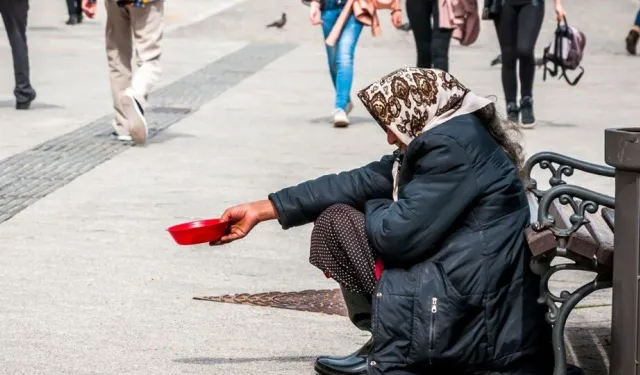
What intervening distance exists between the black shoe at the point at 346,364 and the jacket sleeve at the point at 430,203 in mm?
623

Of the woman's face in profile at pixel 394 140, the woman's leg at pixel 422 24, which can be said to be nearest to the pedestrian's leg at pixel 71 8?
the woman's leg at pixel 422 24

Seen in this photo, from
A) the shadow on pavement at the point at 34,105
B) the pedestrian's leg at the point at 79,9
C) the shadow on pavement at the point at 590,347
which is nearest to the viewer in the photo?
the shadow on pavement at the point at 590,347

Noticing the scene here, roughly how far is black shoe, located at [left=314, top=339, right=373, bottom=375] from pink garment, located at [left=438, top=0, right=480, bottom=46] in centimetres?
693

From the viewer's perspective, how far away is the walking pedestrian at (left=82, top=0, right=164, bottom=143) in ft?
33.2

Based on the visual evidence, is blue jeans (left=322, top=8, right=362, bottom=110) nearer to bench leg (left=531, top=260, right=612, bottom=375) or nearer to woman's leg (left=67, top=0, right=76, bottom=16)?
bench leg (left=531, top=260, right=612, bottom=375)

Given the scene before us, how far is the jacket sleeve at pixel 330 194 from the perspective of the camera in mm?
4535

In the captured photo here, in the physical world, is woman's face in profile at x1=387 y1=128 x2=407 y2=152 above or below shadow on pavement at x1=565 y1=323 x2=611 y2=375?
above

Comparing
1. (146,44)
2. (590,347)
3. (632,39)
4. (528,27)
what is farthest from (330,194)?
(632,39)

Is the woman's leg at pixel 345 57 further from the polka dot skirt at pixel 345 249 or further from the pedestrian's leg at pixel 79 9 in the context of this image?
the pedestrian's leg at pixel 79 9

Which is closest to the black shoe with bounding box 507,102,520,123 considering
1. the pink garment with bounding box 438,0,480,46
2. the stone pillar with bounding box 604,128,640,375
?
the pink garment with bounding box 438,0,480,46

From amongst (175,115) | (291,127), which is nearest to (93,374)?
(291,127)

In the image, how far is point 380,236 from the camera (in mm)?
4148

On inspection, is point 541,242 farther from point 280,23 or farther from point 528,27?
point 280,23

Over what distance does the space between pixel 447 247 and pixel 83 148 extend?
6110mm
